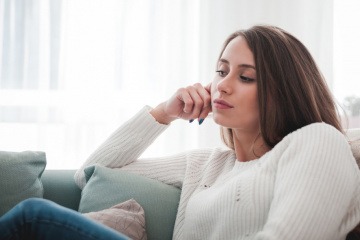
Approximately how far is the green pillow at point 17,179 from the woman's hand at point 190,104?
1.72 ft

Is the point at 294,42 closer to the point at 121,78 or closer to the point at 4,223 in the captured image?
the point at 4,223

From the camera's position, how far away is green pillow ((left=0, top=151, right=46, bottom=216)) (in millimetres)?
1671

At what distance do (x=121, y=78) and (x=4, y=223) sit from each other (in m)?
2.17

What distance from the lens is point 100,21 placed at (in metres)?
3.09

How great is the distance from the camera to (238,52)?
4.94 ft

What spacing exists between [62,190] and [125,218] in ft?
1.41

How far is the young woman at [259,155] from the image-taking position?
1139 millimetres

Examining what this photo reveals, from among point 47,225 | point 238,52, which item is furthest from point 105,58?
point 47,225

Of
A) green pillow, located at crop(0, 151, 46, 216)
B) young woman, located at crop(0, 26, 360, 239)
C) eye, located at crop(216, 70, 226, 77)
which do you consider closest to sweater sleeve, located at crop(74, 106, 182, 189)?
young woman, located at crop(0, 26, 360, 239)

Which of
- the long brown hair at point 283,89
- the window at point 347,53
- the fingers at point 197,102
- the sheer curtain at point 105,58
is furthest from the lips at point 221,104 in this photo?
the window at point 347,53

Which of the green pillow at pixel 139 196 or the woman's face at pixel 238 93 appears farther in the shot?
the green pillow at pixel 139 196

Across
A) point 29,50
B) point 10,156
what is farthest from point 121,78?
point 10,156

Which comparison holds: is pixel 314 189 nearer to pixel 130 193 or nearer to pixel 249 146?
pixel 249 146

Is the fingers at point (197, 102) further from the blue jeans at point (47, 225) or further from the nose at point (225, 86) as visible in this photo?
the blue jeans at point (47, 225)
